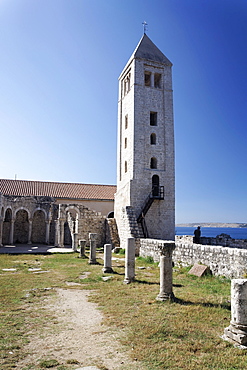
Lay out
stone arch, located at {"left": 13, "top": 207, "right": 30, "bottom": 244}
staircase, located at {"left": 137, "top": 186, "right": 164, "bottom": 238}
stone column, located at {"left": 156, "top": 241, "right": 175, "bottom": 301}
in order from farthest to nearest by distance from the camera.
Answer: stone arch, located at {"left": 13, "top": 207, "right": 30, "bottom": 244} → staircase, located at {"left": 137, "top": 186, "right": 164, "bottom": 238} → stone column, located at {"left": 156, "top": 241, "right": 175, "bottom": 301}

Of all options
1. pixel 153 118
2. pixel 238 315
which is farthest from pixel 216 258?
pixel 153 118

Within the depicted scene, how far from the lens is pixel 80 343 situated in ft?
16.4

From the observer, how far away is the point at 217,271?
10.7 m

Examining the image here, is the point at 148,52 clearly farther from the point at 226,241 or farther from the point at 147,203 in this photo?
the point at 226,241

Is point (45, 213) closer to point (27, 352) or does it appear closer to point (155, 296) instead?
point (155, 296)

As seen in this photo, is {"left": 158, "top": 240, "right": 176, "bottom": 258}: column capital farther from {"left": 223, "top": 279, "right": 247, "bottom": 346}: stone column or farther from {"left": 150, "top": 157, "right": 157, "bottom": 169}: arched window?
{"left": 150, "top": 157, "right": 157, "bottom": 169}: arched window

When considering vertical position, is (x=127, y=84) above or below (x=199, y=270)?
above

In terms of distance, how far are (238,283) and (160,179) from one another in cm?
1935

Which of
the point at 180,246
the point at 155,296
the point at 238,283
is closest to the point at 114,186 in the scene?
the point at 180,246

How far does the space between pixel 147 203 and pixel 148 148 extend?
4621 mm

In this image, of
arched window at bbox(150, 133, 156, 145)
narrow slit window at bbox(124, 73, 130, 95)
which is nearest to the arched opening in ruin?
arched window at bbox(150, 133, 156, 145)

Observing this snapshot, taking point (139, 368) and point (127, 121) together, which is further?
point (127, 121)

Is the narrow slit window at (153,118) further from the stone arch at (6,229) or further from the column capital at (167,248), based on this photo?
the column capital at (167,248)

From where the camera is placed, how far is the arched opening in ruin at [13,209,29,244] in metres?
27.9
